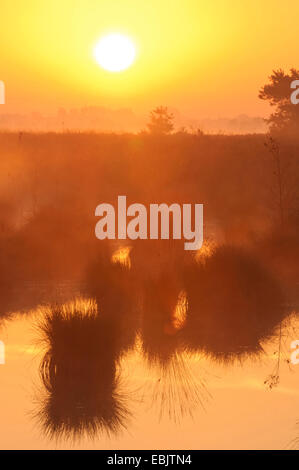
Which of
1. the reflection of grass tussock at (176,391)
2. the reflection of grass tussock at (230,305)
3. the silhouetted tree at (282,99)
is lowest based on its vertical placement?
the reflection of grass tussock at (176,391)

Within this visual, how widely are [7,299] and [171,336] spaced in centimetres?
373

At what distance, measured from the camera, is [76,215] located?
17.0 m

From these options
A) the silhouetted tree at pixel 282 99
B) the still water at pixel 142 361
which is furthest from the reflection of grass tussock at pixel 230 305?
the silhouetted tree at pixel 282 99

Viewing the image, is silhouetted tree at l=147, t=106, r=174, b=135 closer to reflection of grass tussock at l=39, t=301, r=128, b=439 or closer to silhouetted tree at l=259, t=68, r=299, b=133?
silhouetted tree at l=259, t=68, r=299, b=133

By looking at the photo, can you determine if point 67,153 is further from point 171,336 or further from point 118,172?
point 171,336

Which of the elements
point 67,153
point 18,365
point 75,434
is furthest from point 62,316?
point 67,153

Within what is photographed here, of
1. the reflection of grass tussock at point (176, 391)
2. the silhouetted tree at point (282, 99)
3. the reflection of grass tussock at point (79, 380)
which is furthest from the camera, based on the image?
the silhouetted tree at point (282, 99)

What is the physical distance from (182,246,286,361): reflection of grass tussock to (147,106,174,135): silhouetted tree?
1107 inches

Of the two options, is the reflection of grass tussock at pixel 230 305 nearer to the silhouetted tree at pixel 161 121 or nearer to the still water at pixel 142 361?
the still water at pixel 142 361

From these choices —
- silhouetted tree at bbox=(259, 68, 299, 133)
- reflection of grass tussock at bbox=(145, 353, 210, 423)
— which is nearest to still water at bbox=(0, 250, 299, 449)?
reflection of grass tussock at bbox=(145, 353, 210, 423)

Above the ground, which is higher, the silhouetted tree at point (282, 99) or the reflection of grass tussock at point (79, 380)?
the silhouetted tree at point (282, 99)

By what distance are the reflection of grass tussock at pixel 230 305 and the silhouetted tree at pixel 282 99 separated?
24756 mm

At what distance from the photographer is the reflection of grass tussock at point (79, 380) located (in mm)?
6318

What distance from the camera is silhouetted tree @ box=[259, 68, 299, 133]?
35.2 m
